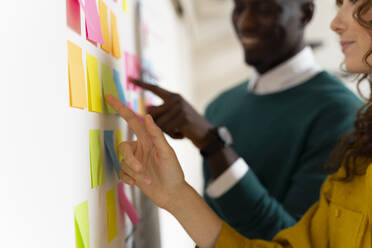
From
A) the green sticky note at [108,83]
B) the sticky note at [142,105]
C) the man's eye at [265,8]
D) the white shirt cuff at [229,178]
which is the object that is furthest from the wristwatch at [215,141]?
the man's eye at [265,8]

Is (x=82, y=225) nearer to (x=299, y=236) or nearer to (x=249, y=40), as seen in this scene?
(x=299, y=236)

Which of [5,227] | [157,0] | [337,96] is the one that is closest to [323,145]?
[337,96]

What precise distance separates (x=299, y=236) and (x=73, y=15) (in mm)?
547

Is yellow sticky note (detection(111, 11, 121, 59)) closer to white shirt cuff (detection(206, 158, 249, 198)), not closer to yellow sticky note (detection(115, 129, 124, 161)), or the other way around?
yellow sticky note (detection(115, 129, 124, 161))

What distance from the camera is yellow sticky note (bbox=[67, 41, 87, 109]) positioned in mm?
446

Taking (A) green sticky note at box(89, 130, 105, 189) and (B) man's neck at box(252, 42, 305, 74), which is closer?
(A) green sticky note at box(89, 130, 105, 189)

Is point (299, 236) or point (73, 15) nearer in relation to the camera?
point (73, 15)

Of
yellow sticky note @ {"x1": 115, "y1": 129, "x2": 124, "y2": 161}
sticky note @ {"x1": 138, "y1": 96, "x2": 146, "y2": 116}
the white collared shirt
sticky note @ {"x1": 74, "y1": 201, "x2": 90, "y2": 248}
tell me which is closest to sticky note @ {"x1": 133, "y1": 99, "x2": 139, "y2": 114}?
sticky note @ {"x1": 138, "y1": 96, "x2": 146, "y2": 116}

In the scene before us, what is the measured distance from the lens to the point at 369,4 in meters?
0.62

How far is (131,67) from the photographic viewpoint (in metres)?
0.78

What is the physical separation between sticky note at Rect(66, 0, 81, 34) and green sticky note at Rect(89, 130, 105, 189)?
0.46 ft

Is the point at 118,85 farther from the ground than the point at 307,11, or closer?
closer

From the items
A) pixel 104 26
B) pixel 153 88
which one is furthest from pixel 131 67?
pixel 104 26

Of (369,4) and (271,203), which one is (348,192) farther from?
(369,4)
